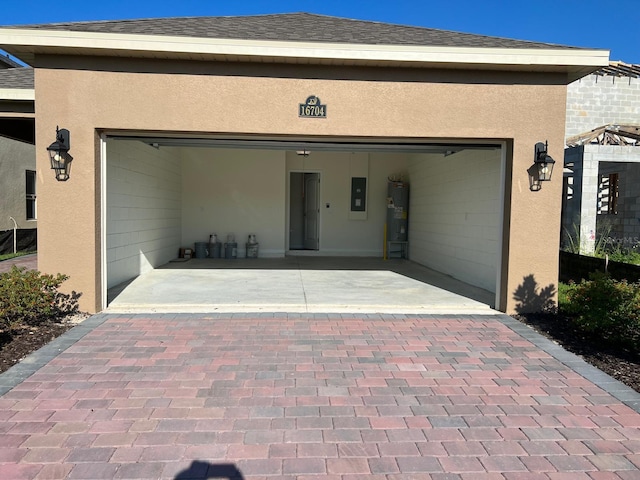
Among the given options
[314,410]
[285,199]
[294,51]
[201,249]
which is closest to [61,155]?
[294,51]

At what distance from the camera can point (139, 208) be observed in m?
8.80

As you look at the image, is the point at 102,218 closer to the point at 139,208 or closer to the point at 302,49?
the point at 139,208

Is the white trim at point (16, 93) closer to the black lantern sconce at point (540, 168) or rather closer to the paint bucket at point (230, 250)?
the paint bucket at point (230, 250)

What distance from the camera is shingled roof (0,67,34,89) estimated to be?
26.9ft

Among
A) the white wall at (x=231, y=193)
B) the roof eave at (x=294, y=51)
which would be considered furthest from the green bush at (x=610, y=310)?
the white wall at (x=231, y=193)

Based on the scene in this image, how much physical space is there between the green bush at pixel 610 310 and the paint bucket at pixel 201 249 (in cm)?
911

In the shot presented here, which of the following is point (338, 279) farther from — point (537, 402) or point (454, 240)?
point (537, 402)

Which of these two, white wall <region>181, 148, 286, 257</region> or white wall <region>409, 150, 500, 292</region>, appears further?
white wall <region>181, 148, 286, 257</region>

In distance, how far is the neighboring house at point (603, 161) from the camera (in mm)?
9164

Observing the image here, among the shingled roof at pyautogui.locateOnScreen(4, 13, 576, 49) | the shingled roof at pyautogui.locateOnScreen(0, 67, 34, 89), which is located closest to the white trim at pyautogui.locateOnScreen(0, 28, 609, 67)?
the shingled roof at pyautogui.locateOnScreen(4, 13, 576, 49)

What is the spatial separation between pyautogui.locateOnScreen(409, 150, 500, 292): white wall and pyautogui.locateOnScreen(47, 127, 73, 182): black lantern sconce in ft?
20.2

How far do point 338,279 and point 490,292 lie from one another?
287cm

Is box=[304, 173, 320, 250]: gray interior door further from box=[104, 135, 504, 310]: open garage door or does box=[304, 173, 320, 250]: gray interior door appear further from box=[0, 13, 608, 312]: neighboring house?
box=[0, 13, 608, 312]: neighboring house

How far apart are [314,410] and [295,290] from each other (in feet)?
14.2
